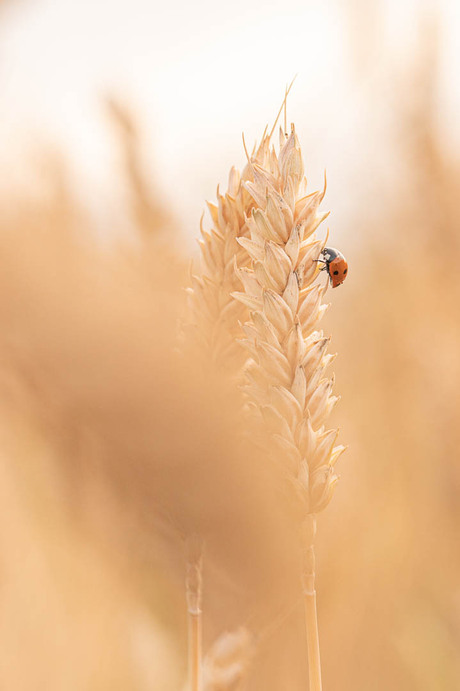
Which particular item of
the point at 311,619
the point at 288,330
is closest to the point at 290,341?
the point at 288,330

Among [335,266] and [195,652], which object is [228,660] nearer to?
[195,652]

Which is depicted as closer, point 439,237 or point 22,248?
point 22,248

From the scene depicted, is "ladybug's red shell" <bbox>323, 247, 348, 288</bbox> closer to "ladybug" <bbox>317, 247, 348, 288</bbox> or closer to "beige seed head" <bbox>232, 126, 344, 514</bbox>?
"ladybug" <bbox>317, 247, 348, 288</bbox>

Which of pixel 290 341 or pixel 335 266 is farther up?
pixel 335 266

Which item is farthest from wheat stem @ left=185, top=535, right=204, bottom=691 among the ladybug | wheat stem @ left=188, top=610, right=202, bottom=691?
the ladybug

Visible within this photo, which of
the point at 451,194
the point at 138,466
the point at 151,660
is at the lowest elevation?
the point at 151,660

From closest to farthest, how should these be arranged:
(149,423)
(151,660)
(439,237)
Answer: (149,423), (151,660), (439,237)

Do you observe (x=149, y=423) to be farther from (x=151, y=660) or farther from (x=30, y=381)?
(x=151, y=660)

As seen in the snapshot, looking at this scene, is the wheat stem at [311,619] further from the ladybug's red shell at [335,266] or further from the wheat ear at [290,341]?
the ladybug's red shell at [335,266]

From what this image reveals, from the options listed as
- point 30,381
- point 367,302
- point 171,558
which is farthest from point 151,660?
point 367,302
